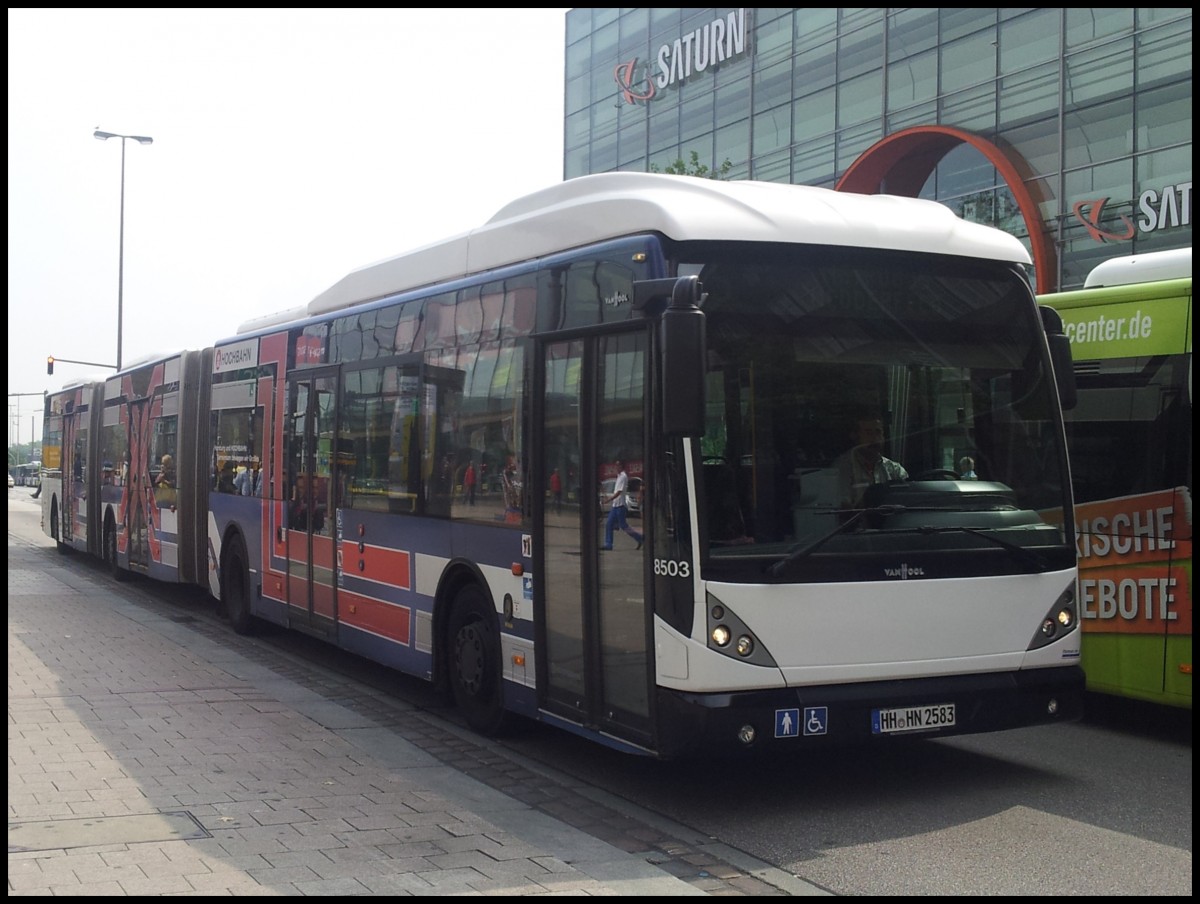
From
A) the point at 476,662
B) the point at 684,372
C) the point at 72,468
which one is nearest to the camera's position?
the point at 684,372

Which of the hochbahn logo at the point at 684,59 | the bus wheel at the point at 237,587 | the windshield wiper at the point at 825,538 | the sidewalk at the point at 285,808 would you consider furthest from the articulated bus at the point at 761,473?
the hochbahn logo at the point at 684,59

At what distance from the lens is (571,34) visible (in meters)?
46.9

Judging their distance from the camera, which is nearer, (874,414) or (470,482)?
(874,414)

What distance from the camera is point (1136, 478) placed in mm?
8969

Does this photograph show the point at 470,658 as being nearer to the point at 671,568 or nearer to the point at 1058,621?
the point at 671,568

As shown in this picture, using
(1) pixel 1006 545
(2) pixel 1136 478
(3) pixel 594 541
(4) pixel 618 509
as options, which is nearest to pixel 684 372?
(4) pixel 618 509

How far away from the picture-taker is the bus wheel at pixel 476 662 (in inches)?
346

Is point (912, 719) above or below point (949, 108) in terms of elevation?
below

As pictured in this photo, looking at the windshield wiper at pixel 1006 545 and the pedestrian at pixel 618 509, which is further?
the pedestrian at pixel 618 509

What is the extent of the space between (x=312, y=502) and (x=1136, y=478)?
21.5 ft

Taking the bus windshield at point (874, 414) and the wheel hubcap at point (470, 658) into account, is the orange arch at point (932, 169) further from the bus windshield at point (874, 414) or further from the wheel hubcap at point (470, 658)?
the bus windshield at point (874, 414)

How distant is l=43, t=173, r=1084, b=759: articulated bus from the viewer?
268 inches

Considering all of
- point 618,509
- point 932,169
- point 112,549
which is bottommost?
point 112,549

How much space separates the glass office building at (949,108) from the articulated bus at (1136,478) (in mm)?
18946
